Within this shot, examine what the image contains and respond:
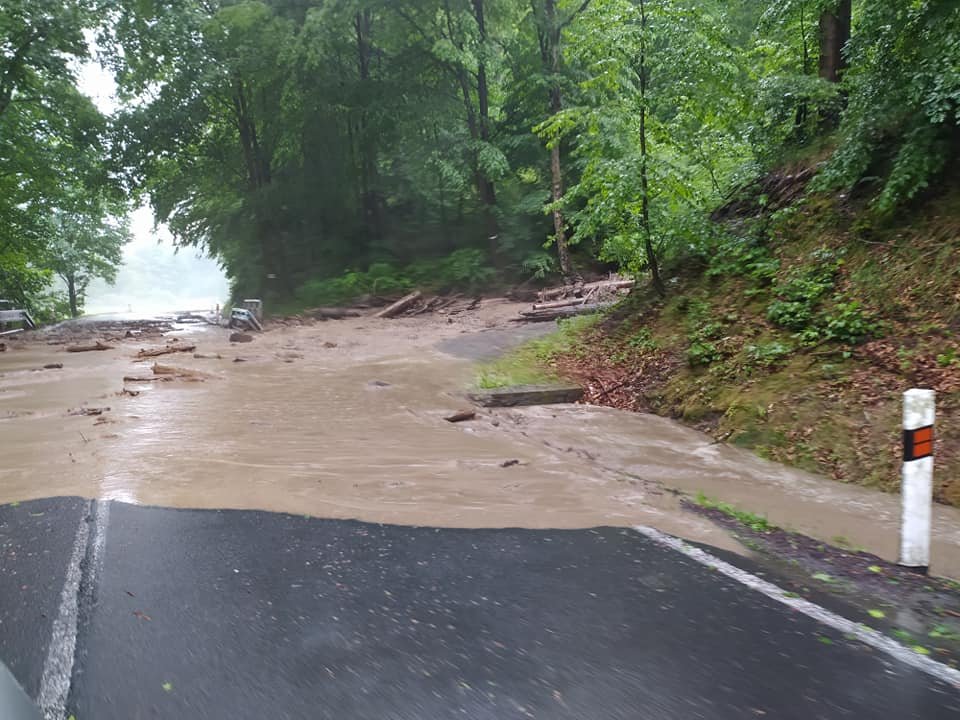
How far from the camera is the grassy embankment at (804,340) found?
6.39 meters

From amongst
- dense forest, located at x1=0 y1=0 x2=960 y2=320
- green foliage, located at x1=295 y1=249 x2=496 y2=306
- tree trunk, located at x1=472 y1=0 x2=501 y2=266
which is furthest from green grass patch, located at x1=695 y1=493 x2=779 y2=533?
tree trunk, located at x1=472 y1=0 x2=501 y2=266

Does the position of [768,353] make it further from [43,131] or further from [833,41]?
[43,131]

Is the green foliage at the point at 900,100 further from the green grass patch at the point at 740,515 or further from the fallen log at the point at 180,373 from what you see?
the fallen log at the point at 180,373

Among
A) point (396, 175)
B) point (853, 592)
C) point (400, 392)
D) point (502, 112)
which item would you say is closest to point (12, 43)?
point (396, 175)

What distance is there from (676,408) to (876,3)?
604 cm

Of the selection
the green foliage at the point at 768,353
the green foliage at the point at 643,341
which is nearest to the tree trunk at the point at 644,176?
the green foliage at the point at 643,341

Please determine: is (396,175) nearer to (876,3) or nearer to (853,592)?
(876,3)

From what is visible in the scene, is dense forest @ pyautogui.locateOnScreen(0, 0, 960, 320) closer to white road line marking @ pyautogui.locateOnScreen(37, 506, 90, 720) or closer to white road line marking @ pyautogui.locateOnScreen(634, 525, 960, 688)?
white road line marking @ pyautogui.locateOnScreen(634, 525, 960, 688)

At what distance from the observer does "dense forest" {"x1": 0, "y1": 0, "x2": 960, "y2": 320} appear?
11062mm

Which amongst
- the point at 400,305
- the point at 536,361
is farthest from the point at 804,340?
the point at 400,305

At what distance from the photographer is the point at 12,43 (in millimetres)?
21312

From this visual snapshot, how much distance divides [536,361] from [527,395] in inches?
109

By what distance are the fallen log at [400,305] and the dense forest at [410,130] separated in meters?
1.77

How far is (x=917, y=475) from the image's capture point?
12.5 ft
